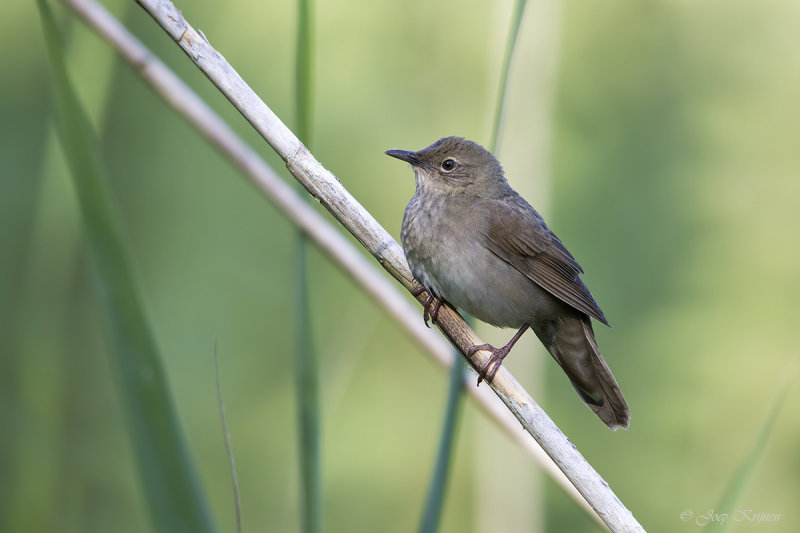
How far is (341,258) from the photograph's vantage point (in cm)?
263

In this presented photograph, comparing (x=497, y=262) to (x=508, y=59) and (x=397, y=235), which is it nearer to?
(x=508, y=59)

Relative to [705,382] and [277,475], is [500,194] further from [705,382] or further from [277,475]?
[705,382]

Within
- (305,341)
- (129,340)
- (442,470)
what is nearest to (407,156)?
(305,341)

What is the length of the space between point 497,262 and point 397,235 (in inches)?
Result: 173

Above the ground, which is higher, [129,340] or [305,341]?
[129,340]

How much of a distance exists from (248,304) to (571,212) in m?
3.40

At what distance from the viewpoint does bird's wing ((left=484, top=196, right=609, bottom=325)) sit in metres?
3.20

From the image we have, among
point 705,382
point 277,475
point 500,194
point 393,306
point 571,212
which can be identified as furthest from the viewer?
point 571,212

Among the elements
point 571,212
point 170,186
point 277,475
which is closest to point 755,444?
point 277,475

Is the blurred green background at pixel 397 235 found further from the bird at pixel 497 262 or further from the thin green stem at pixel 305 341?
Answer: the thin green stem at pixel 305 341

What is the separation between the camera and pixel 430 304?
9.26 feet

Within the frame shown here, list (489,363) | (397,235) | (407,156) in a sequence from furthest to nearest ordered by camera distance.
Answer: (397,235) < (407,156) < (489,363)

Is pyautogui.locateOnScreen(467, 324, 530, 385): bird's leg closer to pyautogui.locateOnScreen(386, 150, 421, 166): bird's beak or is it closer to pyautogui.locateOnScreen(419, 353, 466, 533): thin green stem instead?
pyautogui.locateOnScreen(419, 353, 466, 533): thin green stem

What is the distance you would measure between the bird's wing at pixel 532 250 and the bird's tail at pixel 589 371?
168mm
